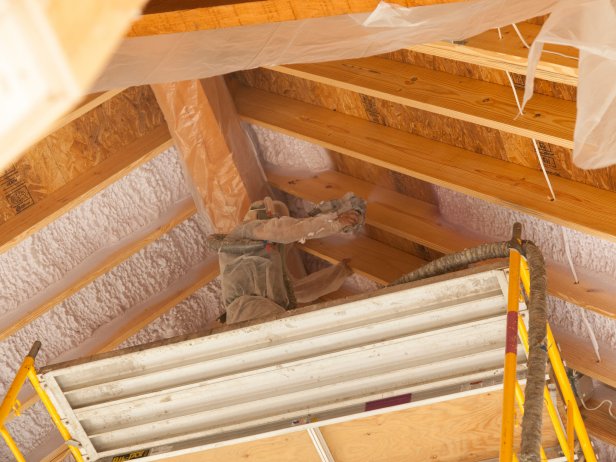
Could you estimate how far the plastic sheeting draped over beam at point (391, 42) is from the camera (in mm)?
2502

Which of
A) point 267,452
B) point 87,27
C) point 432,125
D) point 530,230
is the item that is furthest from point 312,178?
point 87,27

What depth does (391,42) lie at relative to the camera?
2.93 metres

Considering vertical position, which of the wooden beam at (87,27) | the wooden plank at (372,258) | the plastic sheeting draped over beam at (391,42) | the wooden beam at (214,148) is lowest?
the wooden beam at (87,27)

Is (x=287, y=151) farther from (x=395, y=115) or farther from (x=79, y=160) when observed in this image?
(x=79, y=160)

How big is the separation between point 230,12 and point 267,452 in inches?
69.2

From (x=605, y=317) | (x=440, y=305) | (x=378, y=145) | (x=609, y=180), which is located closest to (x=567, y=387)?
(x=440, y=305)

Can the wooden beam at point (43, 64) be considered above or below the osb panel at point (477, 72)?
below

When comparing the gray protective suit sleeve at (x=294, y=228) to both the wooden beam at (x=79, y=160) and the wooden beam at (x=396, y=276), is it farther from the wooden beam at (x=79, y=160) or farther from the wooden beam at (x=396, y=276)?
the wooden beam at (x=79, y=160)

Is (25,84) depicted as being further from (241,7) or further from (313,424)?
(313,424)

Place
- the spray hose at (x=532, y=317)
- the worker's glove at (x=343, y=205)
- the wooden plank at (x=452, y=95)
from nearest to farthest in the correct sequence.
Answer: the spray hose at (x=532, y=317)
the wooden plank at (x=452, y=95)
the worker's glove at (x=343, y=205)

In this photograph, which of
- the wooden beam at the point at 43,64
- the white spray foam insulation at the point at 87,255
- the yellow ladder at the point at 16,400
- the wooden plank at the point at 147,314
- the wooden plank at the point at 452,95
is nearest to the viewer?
the wooden beam at the point at 43,64

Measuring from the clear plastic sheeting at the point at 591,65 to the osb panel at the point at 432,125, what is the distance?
110 cm

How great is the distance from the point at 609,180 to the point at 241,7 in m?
1.56

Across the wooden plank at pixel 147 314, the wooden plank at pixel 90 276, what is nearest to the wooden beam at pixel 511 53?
the wooden plank at pixel 90 276
